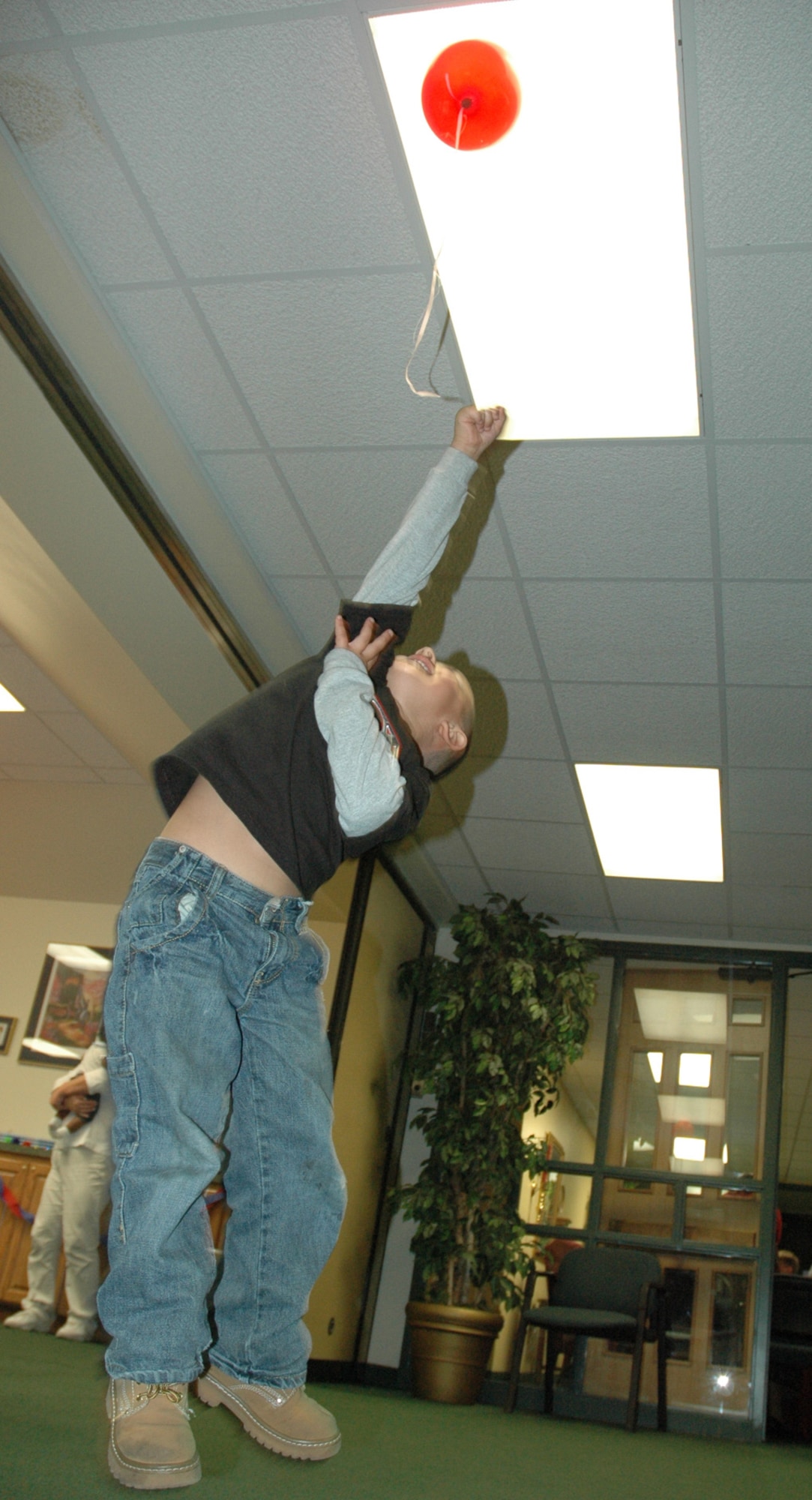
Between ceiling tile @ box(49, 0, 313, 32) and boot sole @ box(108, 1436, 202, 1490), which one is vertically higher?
ceiling tile @ box(49, 0, 313, 32)

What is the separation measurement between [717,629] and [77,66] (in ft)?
7.72

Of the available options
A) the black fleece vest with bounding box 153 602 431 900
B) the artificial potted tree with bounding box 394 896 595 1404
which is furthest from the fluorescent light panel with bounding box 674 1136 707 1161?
the black fleece vest with bounding box 153 602 431 900

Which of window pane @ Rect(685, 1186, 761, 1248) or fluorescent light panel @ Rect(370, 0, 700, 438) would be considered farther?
window pane @ Rect(685, 1186, 761, 1248)

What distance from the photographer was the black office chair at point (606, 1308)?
416cm

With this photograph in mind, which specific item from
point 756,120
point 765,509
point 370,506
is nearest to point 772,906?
point 765,509

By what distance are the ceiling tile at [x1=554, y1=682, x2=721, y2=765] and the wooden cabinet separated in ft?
9.99

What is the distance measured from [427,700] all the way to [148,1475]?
1091mm

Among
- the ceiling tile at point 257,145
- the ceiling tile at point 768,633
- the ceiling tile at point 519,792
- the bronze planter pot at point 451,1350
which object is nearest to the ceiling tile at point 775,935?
the ceiling tile at point 519,792

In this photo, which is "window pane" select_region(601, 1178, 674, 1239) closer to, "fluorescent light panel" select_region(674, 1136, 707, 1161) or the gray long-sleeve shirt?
"fluorescent light panel" select_region(674, 1136, 707, 1161)

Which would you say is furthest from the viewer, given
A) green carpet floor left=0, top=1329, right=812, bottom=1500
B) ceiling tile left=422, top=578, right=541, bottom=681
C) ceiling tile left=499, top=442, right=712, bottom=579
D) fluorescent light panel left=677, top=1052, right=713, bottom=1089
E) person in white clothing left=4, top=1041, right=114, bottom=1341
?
Answer: fluorescent light panel left=677, top=1052, right=713, bottom=1089

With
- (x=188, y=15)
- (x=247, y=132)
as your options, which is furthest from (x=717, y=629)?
(x=188, y=15)

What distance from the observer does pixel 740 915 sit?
18.8 ft

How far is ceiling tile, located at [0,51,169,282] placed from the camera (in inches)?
92.8

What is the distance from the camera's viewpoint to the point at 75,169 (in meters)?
2.54
